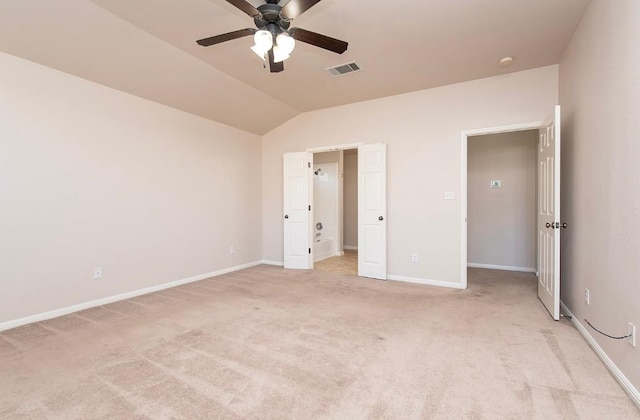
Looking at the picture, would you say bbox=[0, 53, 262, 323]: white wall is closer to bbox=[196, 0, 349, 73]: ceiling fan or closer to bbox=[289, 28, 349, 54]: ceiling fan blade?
bbox=[196, 0, 349, 73]: ceiling fan

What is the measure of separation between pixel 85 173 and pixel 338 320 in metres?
3.20

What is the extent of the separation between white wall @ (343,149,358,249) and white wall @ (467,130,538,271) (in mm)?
2935

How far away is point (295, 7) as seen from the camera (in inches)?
78.4

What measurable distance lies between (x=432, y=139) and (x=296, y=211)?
8.33ft

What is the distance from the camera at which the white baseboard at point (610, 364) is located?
173 centimetres

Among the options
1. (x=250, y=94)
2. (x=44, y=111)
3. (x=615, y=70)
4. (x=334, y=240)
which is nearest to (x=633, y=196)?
(x=615, y=70)

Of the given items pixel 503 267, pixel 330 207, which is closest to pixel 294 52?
pixel 330 207

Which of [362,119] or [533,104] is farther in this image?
[362,119]

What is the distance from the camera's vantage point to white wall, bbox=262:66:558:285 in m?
3.85

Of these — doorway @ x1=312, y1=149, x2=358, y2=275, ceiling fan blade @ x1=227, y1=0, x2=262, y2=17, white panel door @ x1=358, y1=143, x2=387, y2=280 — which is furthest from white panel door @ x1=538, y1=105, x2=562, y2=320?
doorway @ x1=312, y1=149, x2=358, y2=275

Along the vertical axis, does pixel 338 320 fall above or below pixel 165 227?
below

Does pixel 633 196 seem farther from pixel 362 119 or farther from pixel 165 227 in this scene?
pixel 165 227

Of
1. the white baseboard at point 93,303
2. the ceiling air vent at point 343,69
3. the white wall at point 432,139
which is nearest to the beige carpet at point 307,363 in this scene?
the white baseboard at point 93,303

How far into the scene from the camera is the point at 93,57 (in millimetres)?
3062
